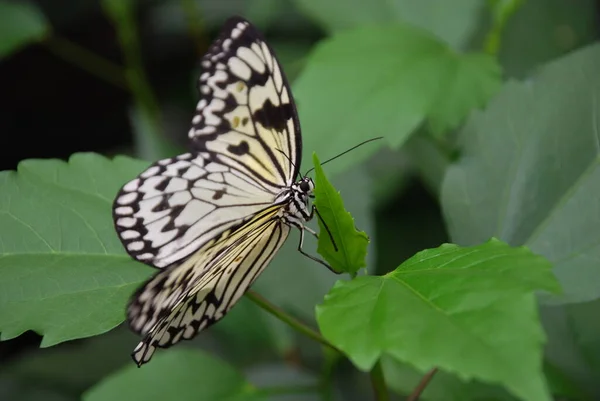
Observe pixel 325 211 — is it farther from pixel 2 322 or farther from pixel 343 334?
pixel 2 322

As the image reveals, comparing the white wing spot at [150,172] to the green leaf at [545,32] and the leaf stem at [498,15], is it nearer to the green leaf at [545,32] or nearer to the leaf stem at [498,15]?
the leaf stem at [498,15]

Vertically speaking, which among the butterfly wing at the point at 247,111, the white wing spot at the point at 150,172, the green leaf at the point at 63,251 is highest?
the butterfly wing at the point at 247,111

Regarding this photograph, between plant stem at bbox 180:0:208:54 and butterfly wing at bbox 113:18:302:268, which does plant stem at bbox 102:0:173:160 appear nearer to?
plant stem at bbox 180:0:208:54

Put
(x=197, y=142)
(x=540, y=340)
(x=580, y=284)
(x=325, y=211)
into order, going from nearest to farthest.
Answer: (x=540, y=340)
(x=325, y=211)
(x=580, y=284)
(x=197, y=142)

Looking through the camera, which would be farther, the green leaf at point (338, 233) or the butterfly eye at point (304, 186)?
the butterfly eye at point (304, 186)

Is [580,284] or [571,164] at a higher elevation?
[571,164]

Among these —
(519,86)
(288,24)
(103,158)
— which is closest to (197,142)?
(103,158)

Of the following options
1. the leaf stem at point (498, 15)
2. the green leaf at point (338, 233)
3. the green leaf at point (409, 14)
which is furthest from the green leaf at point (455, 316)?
the green leaf at point (409, 14)
